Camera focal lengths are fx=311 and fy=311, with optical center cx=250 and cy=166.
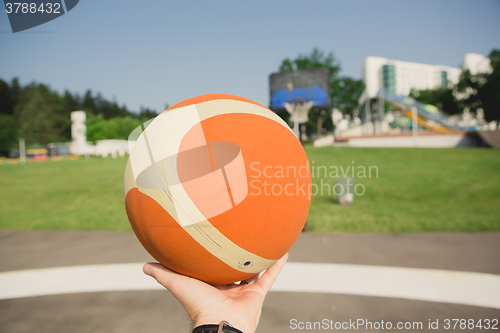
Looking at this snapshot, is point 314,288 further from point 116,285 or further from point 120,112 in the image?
point 120,112

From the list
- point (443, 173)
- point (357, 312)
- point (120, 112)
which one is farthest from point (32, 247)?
point (120, 112)

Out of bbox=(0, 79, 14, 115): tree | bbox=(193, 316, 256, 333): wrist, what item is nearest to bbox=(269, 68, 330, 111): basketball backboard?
bbox=(193, 316, 256, 333): wrist

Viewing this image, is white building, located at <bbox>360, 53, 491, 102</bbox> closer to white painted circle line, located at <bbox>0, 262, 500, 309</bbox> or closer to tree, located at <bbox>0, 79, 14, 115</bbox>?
tree, located at <bbox>0, 79, 14, 115</bbox>

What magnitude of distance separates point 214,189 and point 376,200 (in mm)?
10111

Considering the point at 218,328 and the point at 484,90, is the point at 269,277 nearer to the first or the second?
the point at 218,328

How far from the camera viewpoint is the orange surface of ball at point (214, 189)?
1.62 meters

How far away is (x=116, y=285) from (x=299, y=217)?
123 inches

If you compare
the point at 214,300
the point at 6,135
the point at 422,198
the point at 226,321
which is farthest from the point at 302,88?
the point at 6,135

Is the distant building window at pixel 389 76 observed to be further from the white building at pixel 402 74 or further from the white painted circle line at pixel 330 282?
the white painted circle line at pixel 330 282

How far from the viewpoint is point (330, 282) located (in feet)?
13.0

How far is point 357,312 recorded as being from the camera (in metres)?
3.27

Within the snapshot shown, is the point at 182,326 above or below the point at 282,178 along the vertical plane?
below

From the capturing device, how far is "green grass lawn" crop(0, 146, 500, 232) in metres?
7.60

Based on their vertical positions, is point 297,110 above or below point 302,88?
below
